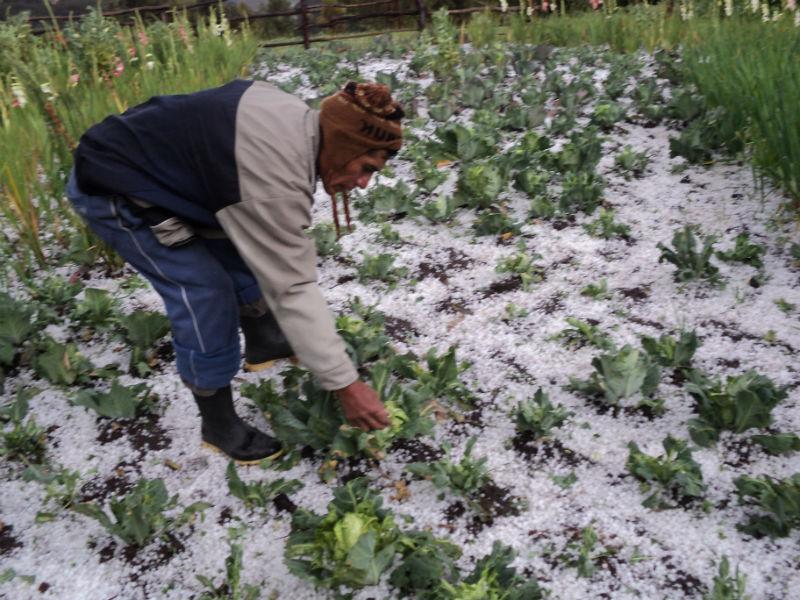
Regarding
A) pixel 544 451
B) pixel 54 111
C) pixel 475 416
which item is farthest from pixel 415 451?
pixel 54 111

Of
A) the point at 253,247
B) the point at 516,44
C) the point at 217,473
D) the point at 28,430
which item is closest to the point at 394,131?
the point at 253,247

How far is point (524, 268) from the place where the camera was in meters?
2.99

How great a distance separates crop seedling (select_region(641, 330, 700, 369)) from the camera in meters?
2.29

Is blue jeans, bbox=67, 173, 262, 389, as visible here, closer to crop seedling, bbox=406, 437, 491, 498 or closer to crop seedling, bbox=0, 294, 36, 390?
crop seedling, bbox=406, 437, 491, 498

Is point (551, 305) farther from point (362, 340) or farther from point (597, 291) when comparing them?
point (362, 340)

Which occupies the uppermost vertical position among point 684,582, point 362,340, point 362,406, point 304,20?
point 304,20

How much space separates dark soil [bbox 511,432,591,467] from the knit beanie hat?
3.47 feet

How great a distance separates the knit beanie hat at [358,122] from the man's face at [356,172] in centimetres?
2

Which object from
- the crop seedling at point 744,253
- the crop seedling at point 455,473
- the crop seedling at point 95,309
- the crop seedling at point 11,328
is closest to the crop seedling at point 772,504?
the crop seedling at point 455,473

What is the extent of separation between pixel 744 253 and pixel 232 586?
2.42 m

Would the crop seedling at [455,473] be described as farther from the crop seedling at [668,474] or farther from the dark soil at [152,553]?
the dark soil at [152,553]

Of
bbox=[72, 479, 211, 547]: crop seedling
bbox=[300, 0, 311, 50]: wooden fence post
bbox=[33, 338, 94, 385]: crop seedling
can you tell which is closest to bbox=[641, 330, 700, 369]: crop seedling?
bbox=[72, 479, 211, 547]: crop seedling

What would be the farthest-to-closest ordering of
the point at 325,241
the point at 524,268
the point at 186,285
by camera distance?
the point at 325,241, the point at 524,268, the point at 186,285

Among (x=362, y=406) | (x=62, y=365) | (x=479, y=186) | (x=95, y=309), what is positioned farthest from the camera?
(x=479, y=186)
